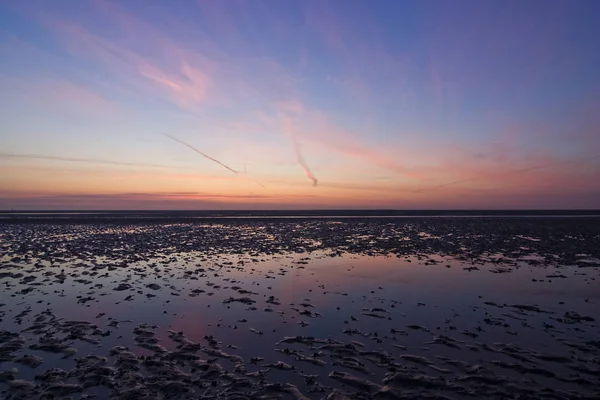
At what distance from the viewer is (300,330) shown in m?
11.5

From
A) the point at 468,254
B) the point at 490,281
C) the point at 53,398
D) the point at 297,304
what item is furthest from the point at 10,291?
the point at 468,254

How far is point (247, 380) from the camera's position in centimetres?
812

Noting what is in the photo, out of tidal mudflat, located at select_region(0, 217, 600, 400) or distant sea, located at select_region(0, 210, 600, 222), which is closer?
tidal mudflat, located at select_region(0, 217, 600, 400)

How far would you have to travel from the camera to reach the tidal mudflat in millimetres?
7922

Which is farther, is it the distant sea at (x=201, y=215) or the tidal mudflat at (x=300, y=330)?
the distant sea at (x=201, y=215)

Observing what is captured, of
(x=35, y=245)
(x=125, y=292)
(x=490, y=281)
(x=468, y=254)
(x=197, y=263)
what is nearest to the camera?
(x=125, y=292)

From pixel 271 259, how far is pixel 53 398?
18.9 meters

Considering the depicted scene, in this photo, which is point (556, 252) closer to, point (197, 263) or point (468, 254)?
point (468, 254)

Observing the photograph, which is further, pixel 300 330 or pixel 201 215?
pixel 201 215

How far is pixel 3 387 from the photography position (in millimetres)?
7750

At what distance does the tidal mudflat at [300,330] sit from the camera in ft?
26.0

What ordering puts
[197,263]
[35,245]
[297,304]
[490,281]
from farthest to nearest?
[35,245] < [197,263] < [490,281] < [297,304]

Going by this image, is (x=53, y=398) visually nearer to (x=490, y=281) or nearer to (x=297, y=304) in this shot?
(x=297, y=304)

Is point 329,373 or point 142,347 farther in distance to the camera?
point 142,347
